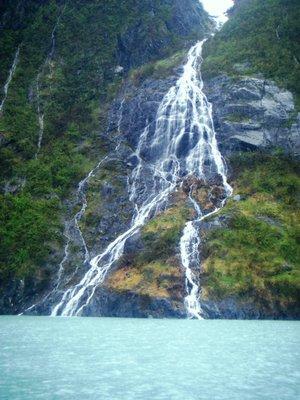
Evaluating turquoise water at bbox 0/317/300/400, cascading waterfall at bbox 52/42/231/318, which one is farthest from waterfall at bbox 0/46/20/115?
turquoise water at bbox 0/317/300/400

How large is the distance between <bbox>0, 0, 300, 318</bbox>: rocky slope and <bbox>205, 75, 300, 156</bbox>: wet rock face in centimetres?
13

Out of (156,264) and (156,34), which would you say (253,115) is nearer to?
(156,264)

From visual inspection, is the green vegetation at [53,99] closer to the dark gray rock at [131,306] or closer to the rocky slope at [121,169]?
the rocky slope at [121,169]

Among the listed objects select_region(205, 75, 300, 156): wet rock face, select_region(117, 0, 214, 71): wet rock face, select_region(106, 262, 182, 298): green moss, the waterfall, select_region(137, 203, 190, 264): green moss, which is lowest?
select_region(106, 262, 182, 298): green moss

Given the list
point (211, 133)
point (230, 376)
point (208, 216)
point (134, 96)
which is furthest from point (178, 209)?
point (230, 376)

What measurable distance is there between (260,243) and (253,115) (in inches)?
790

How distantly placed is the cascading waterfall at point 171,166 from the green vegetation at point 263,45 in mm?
5588

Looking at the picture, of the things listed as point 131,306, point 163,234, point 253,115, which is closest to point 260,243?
point 163,234

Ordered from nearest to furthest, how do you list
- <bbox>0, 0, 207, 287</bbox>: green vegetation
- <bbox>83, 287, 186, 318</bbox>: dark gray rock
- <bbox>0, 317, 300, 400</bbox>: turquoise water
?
<bbox>0, 317, 300, 400</bbox>: turquoise water, <bbox>83, 287, 186, 318</bbox>: dark gray rock, <bbox>0, 0, 207, 287</bbox>: green vegetation

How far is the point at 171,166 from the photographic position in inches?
1955

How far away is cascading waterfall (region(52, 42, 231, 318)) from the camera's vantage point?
3641 cm

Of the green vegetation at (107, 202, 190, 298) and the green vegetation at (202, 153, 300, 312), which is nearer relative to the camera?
the green vegetation at (202, 153, 300, 312)

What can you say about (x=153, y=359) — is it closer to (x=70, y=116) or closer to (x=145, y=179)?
(x=145, y=179)

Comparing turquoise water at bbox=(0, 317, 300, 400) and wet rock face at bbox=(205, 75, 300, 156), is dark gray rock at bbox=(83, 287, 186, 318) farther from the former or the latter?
wet rock face at bbox=(205, 75, 300, 156)
